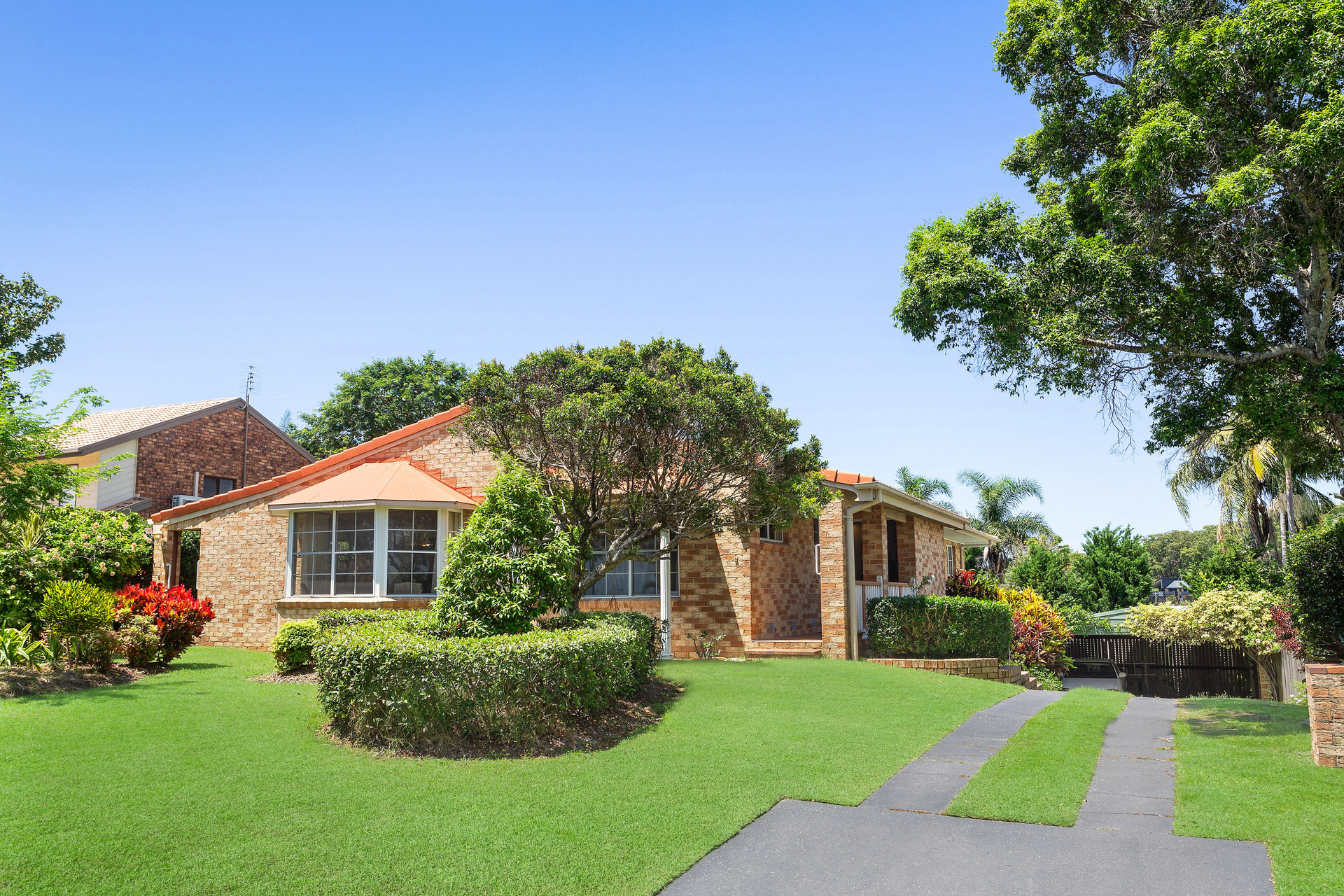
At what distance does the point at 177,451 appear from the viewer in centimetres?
2603

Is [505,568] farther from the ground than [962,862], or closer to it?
farther from the ground

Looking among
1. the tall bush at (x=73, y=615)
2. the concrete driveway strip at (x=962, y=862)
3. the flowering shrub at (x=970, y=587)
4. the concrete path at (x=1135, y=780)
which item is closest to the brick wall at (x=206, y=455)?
the tall bush at (x=73, y=615)

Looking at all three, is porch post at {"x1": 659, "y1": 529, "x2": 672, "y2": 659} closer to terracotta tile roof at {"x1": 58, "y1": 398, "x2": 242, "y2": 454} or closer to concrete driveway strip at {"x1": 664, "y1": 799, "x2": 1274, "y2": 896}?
concrete driveway strip at {"x1": 664, "y1": 799, "x2": 1274, "y2": 896}

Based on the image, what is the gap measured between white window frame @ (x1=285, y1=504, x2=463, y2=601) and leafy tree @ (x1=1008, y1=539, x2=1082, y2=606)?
70.7ft

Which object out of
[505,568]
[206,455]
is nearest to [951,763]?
[505,568]

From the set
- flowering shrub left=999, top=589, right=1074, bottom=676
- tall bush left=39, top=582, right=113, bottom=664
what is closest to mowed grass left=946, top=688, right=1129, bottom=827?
flowering shrub left=999, top=589, right=1074, bottom=676

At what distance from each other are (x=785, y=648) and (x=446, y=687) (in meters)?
9.53

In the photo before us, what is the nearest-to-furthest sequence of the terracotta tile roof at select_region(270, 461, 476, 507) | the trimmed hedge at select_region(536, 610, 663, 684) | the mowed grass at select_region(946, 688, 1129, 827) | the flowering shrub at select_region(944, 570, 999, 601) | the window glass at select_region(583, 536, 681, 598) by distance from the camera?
1. the mowed grass at select_region(946, 688, 1129, 827)
2. the trimmed hedge at select_region(536, 610, 663, 684)
3. the terracotta tile roof at select_region(270, 461, 476, 507)
4. the window glass at select_region(583, 536, 681, 598)
5. the flowering shrub at select_region(944, 570, 999, 601)

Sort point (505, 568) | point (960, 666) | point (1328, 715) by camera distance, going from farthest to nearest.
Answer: point (960, 666) → point (505, 568) → point (1328, 715)

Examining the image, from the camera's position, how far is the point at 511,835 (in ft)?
19.5

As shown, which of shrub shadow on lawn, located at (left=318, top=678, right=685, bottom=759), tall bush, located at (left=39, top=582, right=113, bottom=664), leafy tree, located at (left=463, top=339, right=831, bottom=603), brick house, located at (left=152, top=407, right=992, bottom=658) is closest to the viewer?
shrub shadow on lawn, located at (left=318, top=678, right=685, bottom=759)

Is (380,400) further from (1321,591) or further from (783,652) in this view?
(1321,591)

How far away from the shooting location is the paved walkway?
17.3ft

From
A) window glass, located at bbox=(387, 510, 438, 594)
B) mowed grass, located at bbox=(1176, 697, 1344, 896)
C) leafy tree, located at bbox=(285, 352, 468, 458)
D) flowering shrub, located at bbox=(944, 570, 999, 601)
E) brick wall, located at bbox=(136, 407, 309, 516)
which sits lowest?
mowed grass, located at bbox=(1176, 697, 1344, 896)
